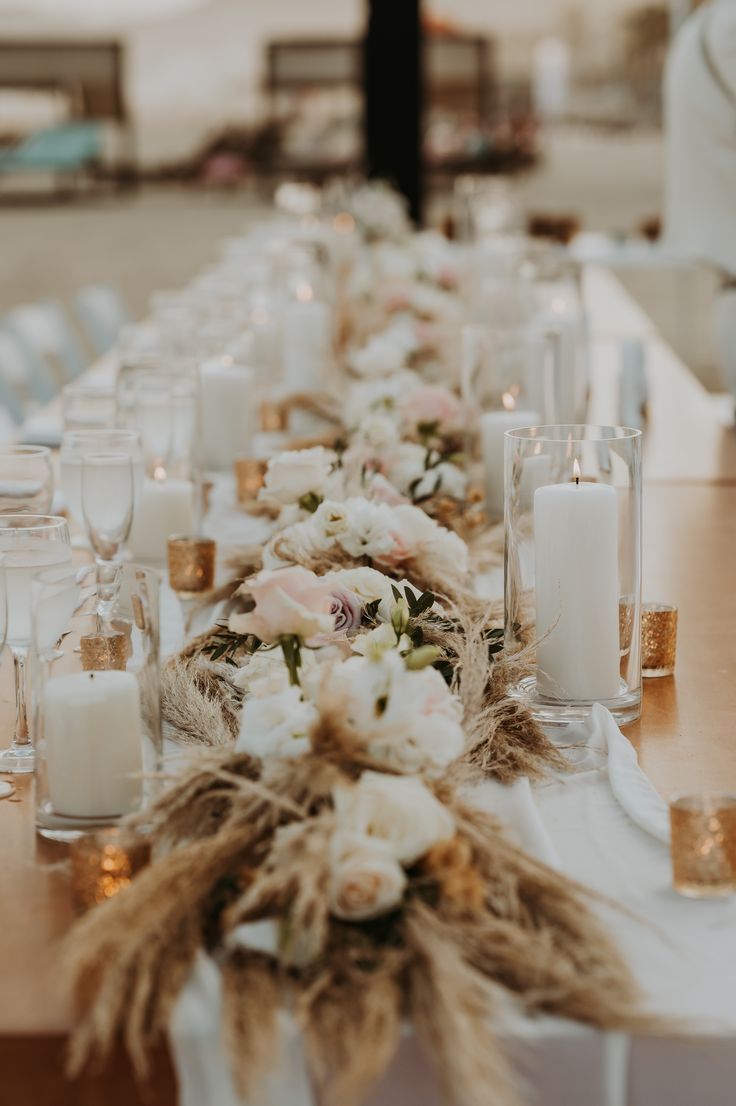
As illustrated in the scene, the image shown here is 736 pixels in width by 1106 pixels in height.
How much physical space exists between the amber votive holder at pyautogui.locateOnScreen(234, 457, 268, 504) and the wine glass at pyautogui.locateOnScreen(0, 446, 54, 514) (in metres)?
0.48

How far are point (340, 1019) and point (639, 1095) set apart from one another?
0.58 ft

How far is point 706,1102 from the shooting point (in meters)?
0.83

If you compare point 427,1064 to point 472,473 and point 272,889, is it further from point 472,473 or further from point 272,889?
point 472,473

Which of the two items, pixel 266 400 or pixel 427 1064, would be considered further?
pixel 266 400

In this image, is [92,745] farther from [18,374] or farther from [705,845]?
[18,374]

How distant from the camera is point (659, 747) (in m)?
1.24

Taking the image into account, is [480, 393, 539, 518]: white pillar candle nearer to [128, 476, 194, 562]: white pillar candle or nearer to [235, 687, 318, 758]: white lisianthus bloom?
[128, 476, 194, 562]: white pillar candle

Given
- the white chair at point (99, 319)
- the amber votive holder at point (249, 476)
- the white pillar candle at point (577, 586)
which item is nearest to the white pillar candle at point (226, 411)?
the amber votive holder at point (249, 476)

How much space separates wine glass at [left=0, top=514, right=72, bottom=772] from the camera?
1.14 meters

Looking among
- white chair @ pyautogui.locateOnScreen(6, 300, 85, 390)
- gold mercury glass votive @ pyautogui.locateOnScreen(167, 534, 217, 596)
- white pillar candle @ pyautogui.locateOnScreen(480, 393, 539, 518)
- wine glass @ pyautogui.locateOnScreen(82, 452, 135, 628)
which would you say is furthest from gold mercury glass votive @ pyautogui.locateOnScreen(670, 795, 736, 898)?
white chair @ pyautogui.locateOnScreen(6, 300, 85, 390)

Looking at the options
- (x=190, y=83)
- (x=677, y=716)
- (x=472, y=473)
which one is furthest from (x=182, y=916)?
(x=190, y=83)

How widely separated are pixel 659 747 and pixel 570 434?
0.98 feet

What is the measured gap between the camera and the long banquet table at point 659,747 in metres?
0.82

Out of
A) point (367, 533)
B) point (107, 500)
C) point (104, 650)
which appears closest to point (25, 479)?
point (107, 500)
